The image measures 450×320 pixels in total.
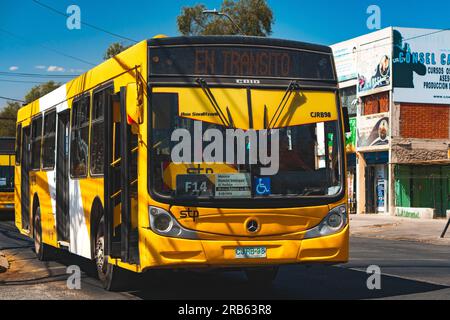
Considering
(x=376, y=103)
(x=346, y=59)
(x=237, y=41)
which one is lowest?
(x=237, y=41)

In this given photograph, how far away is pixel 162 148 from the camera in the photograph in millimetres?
8508

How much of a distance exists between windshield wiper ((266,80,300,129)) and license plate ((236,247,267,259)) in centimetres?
148

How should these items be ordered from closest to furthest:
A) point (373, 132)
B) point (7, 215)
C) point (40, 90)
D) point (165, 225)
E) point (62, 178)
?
point (165, 225), point (62, 178), point (7, 215), point (373, 132), point (40, 90)

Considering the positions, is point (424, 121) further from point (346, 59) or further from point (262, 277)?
point (262, 277)

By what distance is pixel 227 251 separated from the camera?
8.47 m

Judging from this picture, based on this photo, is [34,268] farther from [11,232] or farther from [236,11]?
[236,11]

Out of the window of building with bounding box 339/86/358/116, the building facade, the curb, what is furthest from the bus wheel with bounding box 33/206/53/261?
the window of building with bounding box 339/86/358/116

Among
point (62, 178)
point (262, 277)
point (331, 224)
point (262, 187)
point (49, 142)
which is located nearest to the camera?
point (262, 187)

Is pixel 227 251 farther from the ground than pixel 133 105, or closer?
closer

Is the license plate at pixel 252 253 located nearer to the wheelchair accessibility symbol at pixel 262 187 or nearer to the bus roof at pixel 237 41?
the wheelchair accessibility symbol at pixel 262 187

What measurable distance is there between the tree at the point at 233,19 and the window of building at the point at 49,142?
107 feet

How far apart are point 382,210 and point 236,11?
58.1 feet

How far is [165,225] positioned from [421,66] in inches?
1163

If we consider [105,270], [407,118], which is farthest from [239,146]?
[407,118]
